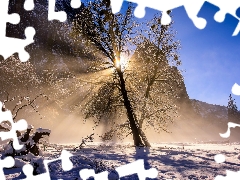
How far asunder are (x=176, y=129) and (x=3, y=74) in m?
49.6

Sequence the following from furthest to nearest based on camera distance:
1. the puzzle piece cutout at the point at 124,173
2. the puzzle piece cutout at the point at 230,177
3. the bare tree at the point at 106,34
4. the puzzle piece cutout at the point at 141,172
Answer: the bare tree at the point at 106,34
the puzzle piece cutout at the point at 230,177
the puzzle piece cutout at the point at 141,172
the puzzle piece cutout at the point at 124,173

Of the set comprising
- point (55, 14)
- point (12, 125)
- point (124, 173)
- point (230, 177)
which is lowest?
point (230, 177)

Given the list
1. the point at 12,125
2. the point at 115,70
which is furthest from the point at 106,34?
the point at 12,125

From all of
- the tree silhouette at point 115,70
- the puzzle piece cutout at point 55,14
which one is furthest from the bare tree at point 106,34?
the puzzle piece cutout at point 55,14

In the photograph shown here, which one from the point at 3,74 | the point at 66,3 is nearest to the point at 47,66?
the point at 66,3

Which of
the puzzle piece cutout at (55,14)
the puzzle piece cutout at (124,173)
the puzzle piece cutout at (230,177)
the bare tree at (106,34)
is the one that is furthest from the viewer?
the bare tree at (106,34)

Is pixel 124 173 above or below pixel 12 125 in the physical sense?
below

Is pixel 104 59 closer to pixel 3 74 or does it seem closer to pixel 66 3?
pixel 3 74

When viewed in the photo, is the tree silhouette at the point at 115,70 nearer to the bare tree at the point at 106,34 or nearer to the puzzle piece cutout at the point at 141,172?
the bare tree at the point at 106,34

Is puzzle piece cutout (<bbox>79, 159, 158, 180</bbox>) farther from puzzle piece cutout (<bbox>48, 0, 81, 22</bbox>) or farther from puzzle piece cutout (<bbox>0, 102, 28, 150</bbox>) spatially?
puzzle piece cutout (<bbox>48, 0, 81, 22</bbox>)

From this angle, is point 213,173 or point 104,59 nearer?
point 213,173

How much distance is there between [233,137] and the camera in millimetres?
80500

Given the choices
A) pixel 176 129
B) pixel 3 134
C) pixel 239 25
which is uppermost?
pixel 239 25

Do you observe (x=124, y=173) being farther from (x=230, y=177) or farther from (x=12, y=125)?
(x=12, y=125)
